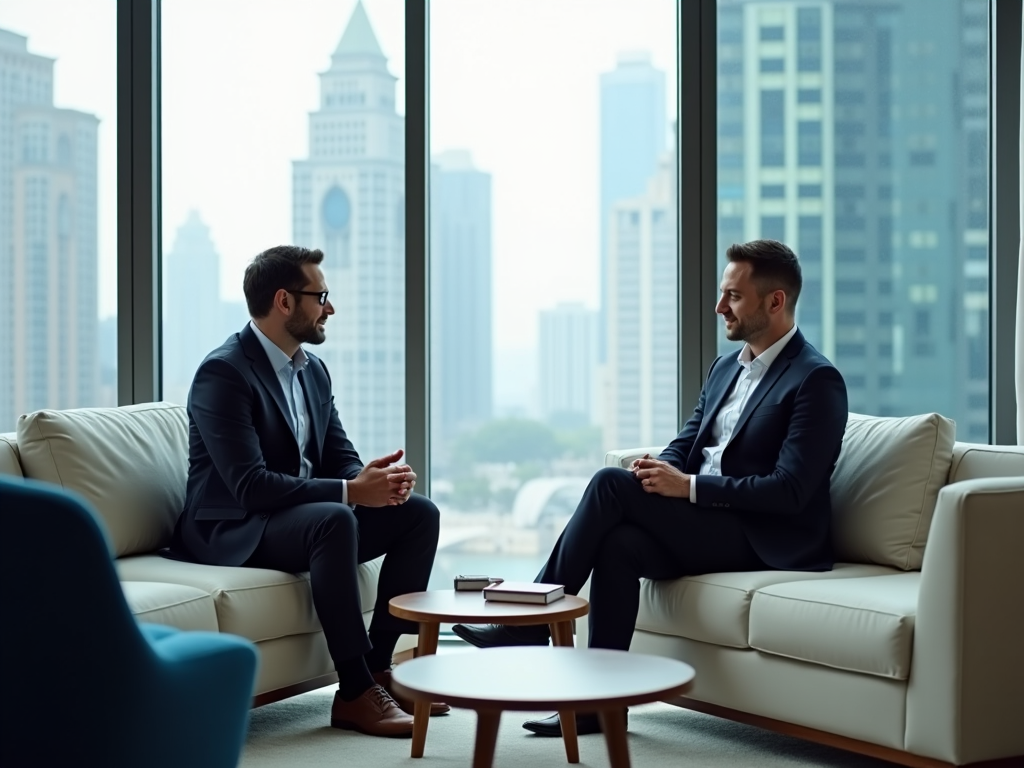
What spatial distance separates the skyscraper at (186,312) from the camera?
174 inches

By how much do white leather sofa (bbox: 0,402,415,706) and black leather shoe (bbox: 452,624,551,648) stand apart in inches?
13.4

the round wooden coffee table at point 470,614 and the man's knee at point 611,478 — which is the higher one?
the man's knee at point 611,478

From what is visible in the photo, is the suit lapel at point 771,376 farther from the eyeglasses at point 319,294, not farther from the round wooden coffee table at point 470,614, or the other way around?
the eyeglasses at point 319,294

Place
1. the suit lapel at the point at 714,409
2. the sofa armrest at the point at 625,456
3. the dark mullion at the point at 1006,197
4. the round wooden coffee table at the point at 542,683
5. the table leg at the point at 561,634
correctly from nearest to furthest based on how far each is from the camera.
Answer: the round wooden coffee table at the point at 542,683
the table leg at the point at 561,634
the suit lapel at the point at 714,409
the sofa armrest at the point at 625,456
the dark mullion at the point at 1006,197

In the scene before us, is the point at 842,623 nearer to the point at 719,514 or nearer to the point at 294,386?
the point at 719,514

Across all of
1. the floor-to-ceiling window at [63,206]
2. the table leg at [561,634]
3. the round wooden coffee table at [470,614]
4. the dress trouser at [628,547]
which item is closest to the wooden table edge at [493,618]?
the round wooden coffee table at [470,614]

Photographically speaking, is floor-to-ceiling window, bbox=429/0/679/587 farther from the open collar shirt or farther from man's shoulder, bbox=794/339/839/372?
man's shoulder, bbox=794/339/839/372

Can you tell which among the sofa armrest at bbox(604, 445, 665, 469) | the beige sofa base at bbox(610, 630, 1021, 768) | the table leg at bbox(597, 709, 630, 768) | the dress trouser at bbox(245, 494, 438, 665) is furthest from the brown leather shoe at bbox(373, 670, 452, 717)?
the table leg at bbox(597, 709, 630, 768)

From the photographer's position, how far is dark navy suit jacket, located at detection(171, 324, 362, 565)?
321 centimetres

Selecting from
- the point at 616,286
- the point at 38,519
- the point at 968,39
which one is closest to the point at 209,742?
the point at 38,519

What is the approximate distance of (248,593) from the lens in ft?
9.87

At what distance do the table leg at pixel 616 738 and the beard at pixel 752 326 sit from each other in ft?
5.41

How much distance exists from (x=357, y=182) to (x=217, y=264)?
60 centimetres

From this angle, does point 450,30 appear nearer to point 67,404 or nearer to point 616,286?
point 616,286
